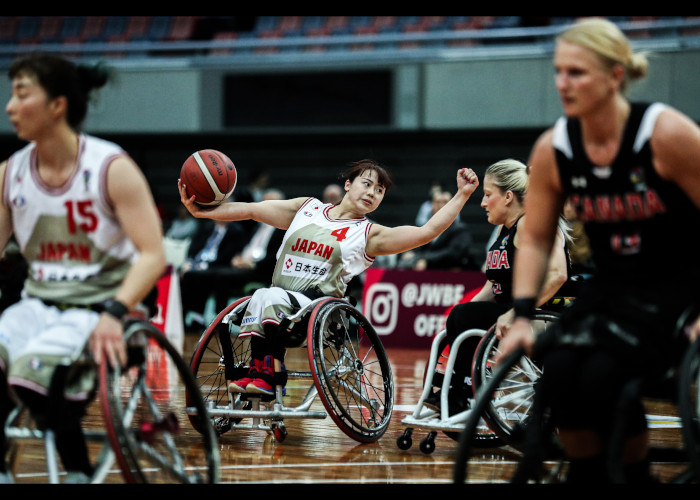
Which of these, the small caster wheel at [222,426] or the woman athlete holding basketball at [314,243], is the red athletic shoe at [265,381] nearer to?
the woman athlete holding basketball at [314,243]

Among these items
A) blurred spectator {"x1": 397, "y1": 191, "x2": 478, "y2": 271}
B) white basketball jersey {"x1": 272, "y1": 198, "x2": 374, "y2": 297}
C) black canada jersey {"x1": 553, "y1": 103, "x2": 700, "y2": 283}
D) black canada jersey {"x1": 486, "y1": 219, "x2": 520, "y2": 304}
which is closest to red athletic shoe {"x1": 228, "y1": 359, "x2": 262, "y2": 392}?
white basketball jersey {"x1": 272, "y1": 198, "x2": 374, "y2": 297}

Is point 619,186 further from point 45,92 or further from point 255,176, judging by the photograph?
point 255,176

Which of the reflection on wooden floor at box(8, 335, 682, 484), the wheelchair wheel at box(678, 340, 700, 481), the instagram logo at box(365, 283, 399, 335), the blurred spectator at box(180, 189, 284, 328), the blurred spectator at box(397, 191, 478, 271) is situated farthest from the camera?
the blurred spectator at box(180, 189, 284, 328)

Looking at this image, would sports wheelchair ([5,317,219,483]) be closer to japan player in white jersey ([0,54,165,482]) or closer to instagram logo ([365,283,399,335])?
japan player in white jersey ([0,54,165,482])

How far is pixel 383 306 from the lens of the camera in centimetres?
894

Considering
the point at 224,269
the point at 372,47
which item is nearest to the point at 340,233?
the point at 224,269

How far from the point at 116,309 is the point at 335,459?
61.4 inches

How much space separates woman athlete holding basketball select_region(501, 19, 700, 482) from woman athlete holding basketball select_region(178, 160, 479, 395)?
1707 mm

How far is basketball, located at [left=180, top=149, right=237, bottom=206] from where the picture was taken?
424 cm

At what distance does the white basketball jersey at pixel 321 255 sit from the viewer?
4285mm

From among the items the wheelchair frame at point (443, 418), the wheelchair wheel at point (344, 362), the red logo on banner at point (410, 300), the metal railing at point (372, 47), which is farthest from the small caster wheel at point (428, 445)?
the metal railing at point (372, 47)

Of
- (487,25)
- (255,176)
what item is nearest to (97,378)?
(255,176)

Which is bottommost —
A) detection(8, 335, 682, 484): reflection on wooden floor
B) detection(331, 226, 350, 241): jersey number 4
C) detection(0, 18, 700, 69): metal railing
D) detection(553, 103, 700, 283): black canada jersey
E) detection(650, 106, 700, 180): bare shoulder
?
detection(8, 335, 682, 484): reflection on wooden floor

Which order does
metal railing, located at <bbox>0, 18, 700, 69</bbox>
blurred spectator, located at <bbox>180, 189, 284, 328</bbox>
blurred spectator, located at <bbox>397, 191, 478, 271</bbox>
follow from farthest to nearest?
metal railing, located at <bbox>0, 18, 700, 69</bbox>, blurred spectator, located at <bbox>180, 189, 284, 328</bbox>, blurred spectator, located at <bbox>397, 191, 478, 271</bbox>
